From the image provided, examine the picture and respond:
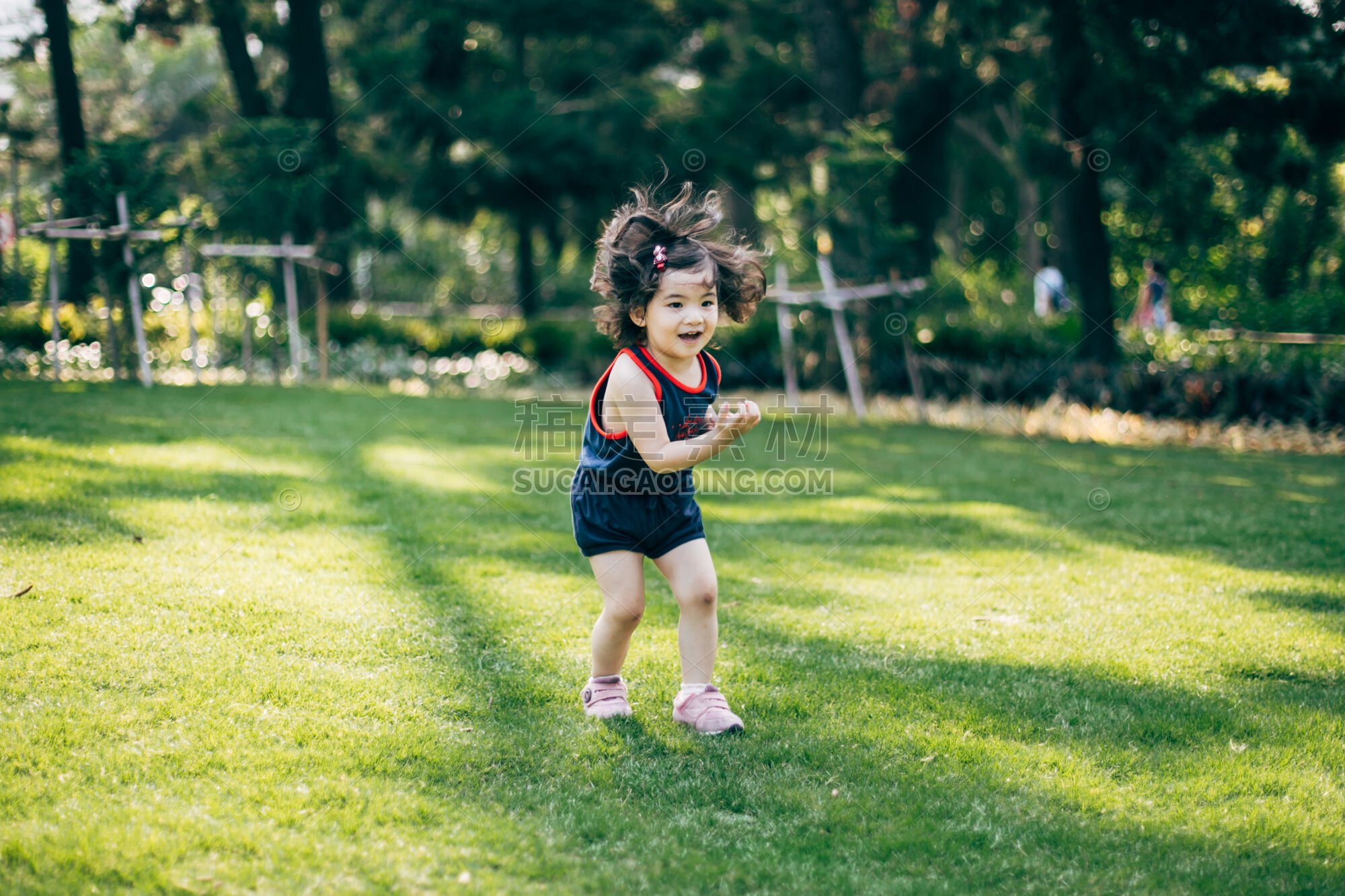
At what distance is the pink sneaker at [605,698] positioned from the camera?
356 centimetres

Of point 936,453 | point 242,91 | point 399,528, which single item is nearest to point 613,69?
point 242,91

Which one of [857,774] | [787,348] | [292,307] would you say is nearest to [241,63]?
[292,307]

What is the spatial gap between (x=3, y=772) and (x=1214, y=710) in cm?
377

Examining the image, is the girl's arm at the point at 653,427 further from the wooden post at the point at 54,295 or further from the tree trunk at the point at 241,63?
the tree trunk at the point at 241,63

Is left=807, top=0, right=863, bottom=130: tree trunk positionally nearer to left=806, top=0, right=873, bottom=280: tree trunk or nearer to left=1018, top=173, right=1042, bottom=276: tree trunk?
left=806, top=0, right=873, bottom=280: tree trunk

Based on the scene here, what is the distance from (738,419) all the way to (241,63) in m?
17.6

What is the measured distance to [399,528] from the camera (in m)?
6.05

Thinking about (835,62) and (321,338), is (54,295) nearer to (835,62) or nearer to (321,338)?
(321,338)

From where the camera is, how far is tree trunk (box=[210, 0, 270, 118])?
17.4m

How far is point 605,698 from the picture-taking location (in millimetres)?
3598

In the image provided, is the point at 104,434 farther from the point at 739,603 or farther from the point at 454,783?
the point at 454,783

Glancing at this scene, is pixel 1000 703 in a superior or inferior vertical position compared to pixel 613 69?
inferior

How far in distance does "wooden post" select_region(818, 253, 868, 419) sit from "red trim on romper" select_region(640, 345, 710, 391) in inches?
322

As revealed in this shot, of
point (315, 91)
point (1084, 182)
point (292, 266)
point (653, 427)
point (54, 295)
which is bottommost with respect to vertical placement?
point (653, 427)
